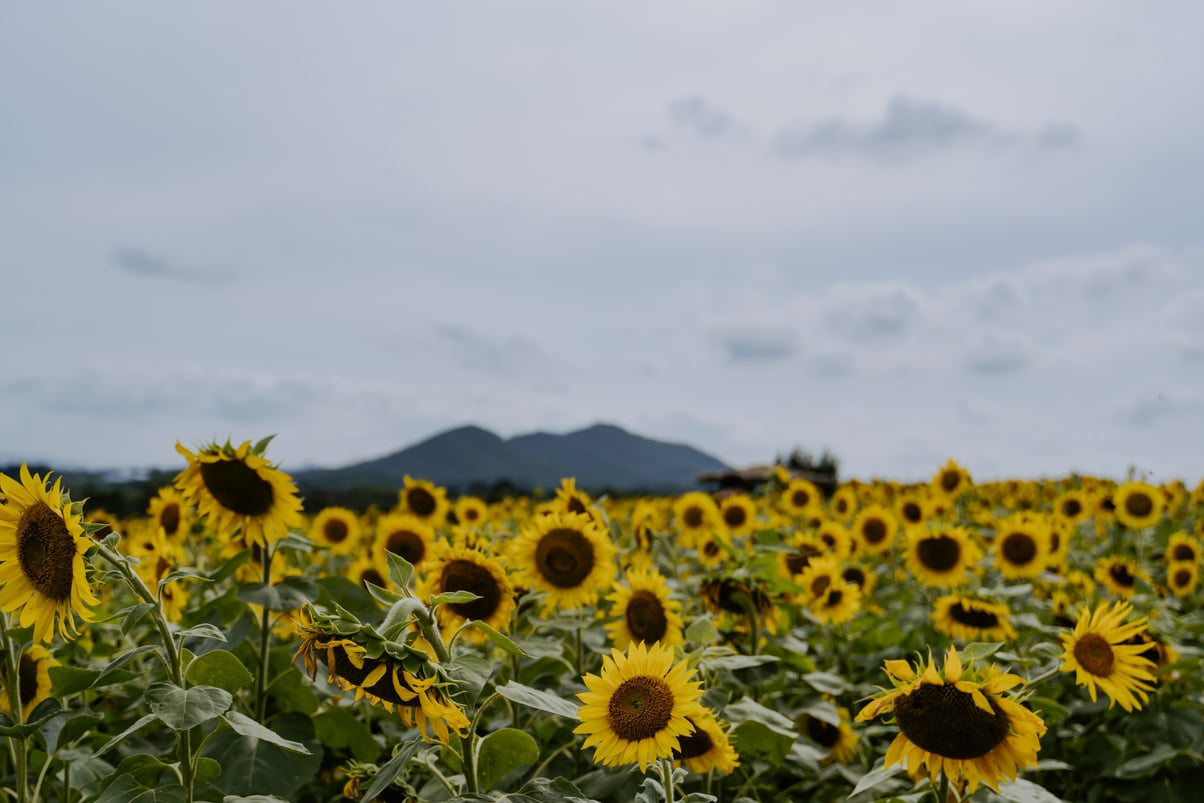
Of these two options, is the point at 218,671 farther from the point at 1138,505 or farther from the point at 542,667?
the point at 1138,505

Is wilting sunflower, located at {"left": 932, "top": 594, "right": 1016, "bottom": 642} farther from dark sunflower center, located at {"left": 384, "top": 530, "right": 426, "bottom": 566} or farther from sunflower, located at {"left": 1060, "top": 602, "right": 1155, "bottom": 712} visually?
dark sunflower center, located at {"left": 384, "top": 530, "right": 426, "bottom": 566}

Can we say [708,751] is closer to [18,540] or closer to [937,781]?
[937,781]

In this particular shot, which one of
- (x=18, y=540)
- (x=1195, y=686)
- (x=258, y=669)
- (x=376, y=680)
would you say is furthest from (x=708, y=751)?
(x=1195, y=686)

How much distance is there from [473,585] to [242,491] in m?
0.97

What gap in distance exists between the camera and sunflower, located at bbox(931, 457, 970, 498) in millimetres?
8672

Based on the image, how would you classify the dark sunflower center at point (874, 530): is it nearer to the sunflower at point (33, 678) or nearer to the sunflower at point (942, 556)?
the sunflower at point (942, 556)

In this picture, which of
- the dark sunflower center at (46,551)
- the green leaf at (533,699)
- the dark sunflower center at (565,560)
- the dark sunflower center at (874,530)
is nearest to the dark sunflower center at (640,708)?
the green leaf at (533,699)

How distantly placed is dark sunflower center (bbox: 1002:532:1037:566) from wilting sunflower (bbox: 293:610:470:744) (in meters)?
5.80

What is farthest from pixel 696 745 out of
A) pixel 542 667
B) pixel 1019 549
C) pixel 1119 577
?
pixel 1119 577

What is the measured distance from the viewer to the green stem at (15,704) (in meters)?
2.72

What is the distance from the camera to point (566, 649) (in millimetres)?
3990

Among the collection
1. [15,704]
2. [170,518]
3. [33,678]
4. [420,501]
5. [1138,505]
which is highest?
[1138,505]

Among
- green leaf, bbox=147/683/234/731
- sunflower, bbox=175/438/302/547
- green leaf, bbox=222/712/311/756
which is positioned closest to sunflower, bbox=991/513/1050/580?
sunflower, bbox=175/438/302/547

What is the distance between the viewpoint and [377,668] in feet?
6.03
